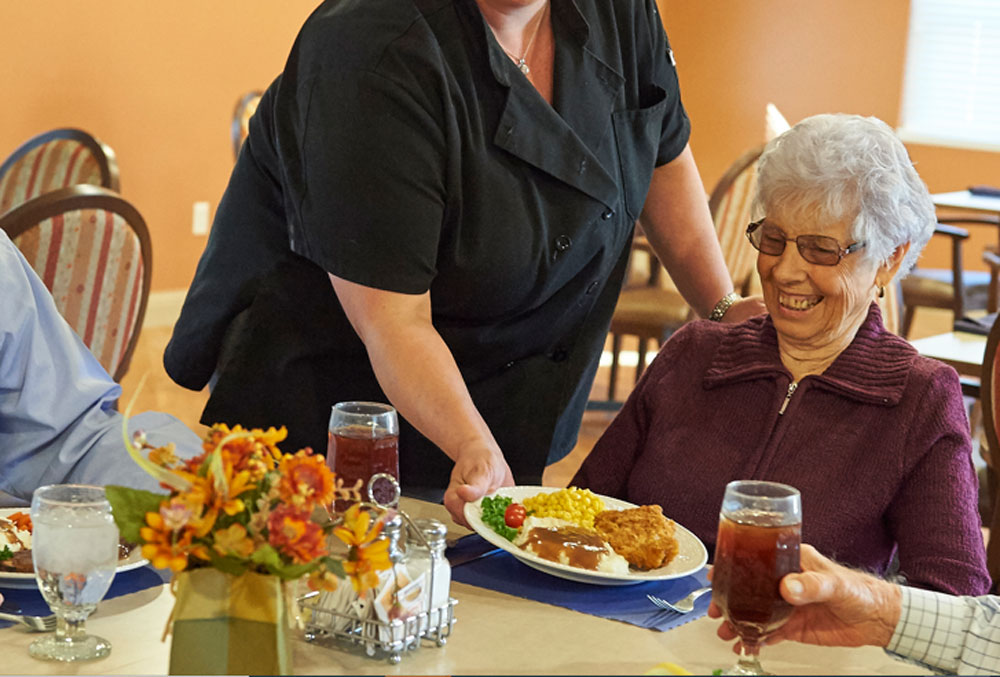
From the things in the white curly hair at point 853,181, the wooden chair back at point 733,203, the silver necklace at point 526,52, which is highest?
the silver necklace at point 526,52

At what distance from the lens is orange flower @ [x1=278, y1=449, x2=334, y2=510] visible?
1089 millimetres

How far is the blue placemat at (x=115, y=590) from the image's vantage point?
1.39m

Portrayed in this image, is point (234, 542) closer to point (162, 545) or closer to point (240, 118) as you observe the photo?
point (162, 545)

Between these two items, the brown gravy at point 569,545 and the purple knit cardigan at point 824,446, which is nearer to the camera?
the brown gravy at point 569,545

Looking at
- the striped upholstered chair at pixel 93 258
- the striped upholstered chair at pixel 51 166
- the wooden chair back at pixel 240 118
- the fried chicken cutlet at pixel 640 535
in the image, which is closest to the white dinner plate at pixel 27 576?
the fried chicken cutlet at pixel 640 535

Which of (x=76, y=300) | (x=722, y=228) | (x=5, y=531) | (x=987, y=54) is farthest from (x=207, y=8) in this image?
(x=5, y=531)

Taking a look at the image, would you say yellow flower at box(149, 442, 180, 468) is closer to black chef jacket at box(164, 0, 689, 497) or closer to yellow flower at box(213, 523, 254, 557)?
yellow flower at box(213, 523, 254, 557)

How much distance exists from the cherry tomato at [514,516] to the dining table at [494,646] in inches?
4.0

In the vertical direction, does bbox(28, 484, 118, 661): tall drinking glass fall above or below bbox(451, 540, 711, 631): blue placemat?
above

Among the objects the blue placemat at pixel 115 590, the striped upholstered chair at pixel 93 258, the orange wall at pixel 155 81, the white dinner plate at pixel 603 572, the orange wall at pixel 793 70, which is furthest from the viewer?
the orange wall at pixel 793 70

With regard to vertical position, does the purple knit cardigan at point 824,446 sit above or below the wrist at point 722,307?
below

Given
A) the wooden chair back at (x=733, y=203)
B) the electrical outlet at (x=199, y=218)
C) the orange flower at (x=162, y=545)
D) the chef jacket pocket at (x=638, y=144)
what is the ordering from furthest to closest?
1. the electrical outlet at (x=199, y=218)
2. the wooden chair back at (x=733, y=203)
3. the chef jacket pocket at (x=638, y=144)
4. the orange flower at (x=162, y=545)

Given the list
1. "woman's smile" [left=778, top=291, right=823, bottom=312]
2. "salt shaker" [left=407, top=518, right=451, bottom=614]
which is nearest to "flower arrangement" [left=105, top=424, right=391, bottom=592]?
"salt shaker" [left=407, top=518, right=451, bottom=614]

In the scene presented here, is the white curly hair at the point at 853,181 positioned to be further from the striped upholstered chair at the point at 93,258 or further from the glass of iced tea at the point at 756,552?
the striped upholstered chair at the point at 93,258
